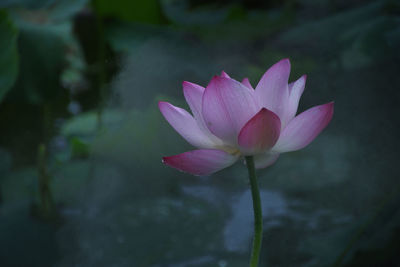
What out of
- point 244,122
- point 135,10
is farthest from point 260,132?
point 135,10

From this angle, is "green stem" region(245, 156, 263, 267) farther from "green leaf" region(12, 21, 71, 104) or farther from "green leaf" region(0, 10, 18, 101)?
"green leaf" region(12, 21, 71, 104)

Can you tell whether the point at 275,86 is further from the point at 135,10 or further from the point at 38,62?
the point at 135,10

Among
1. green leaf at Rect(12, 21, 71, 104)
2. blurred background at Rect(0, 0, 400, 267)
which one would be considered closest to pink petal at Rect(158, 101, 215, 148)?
blurred background at Rect(0, 0, 400, 267)

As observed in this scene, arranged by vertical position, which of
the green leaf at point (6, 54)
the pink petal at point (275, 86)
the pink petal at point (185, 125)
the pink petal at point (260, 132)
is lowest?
the pink petal at point (260, 132)

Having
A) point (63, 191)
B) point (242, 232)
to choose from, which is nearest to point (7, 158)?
point (63, 191)

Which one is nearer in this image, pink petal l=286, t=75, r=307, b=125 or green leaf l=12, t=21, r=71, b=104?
pink petal l=286, t=75, r=307, b=125

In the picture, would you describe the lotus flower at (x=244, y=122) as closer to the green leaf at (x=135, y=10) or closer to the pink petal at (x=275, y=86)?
the pink petal at (x=275, y=86)

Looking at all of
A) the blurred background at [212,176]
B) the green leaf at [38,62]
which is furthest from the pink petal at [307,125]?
the green leaf at [38,62]
